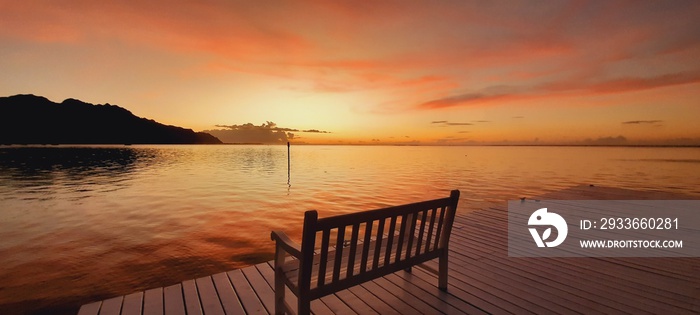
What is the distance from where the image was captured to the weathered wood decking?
12.1ft

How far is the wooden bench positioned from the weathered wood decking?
0.53 meters

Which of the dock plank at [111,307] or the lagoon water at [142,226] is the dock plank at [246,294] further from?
the lagoon water at [142,226]

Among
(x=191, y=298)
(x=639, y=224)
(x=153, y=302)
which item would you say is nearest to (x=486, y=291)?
(x=191, y=298)

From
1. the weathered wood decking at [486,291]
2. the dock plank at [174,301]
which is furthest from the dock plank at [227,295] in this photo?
the dock plank at [174,301]

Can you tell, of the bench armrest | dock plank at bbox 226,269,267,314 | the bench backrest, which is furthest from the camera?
Result: dock plank at bbox 226,269,267,314

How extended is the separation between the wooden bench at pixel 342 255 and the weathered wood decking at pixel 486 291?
53 centimetres

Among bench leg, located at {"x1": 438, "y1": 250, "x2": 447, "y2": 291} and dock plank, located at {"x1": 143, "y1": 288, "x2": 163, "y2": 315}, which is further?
bench leg, located at {"x1": 438, "y1": 250, "x2": 447, "y2": 291}

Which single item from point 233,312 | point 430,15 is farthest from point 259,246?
point 430,15

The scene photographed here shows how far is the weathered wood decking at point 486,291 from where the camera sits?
12.1 ft

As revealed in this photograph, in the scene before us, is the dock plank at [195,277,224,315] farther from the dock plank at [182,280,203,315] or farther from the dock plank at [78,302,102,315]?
the dock plank at [78,302,102,315]

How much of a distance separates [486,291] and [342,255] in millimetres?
2300

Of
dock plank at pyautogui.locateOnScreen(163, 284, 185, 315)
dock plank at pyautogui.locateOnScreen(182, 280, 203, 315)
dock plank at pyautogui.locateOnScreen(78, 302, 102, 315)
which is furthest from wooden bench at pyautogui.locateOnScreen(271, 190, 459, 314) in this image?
dock plank at pyautogui.locateOnScreen(78, 302, 102, 315)

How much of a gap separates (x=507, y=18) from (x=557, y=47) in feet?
16.6

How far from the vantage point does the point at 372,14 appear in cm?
1390
